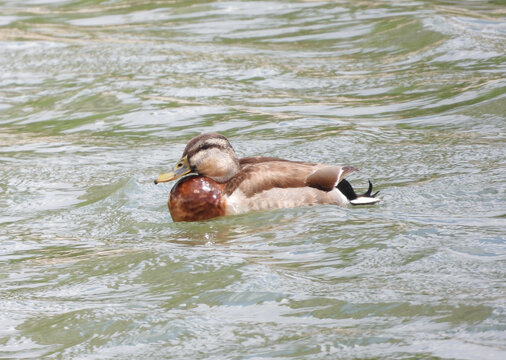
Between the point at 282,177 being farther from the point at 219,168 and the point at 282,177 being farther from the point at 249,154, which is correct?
the point at 249,154

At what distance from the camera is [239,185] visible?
27.7 ft

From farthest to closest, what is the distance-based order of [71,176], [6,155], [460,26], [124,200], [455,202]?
[460,26] → [6,155] → [71,176] → [124,200] → [455,202]

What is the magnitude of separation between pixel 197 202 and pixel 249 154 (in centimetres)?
249

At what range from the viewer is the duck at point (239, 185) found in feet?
27.6

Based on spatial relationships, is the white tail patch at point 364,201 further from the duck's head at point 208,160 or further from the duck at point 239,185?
the duck's head at point 208,160

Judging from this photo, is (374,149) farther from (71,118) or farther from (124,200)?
(71,118)

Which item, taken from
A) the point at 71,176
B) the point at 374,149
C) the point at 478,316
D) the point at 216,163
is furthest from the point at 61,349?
the point at 374,149

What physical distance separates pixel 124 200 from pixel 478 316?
4211mm

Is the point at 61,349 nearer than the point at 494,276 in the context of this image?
Yes

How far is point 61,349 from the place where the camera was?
586 cm

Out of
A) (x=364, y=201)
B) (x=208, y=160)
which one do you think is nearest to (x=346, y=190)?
(x=364, y=201)

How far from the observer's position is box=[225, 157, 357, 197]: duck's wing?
841cm

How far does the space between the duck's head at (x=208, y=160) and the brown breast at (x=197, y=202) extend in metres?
0.13

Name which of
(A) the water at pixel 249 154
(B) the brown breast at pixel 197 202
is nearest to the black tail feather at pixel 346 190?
(A) the water at pixel 249 154
